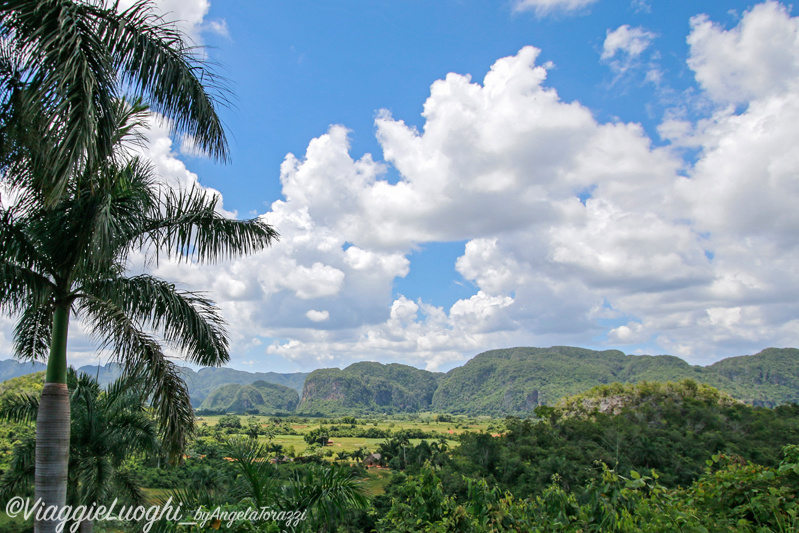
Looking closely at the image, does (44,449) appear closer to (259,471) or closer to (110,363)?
(110,363)

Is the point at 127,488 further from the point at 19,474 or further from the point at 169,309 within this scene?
the point at 169,309

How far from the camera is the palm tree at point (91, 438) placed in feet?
34.3

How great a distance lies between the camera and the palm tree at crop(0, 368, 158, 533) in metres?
10.5

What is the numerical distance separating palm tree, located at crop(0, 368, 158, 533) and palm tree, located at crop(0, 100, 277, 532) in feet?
14.0

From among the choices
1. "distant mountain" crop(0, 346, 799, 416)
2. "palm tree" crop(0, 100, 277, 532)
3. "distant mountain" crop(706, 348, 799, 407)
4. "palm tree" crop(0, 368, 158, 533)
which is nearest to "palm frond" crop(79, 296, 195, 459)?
"palm tree" crop(0, 100, 277, 532)

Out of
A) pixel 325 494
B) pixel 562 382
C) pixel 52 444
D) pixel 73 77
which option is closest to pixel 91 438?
pixel 52 444

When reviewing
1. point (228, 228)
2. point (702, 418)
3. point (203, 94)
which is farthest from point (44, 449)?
point (702, 418)

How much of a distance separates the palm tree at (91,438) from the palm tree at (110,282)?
4259 millimetres

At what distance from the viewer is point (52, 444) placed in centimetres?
527

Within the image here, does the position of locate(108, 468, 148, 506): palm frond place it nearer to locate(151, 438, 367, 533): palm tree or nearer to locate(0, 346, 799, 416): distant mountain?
locate(151, 438, 367, 533): palm tree

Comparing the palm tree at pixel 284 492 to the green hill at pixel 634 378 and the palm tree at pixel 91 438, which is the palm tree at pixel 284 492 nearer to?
the palm tree at pixel 91 438

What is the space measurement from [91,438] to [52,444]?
655 centimetres

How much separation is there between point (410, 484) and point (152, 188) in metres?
5.14

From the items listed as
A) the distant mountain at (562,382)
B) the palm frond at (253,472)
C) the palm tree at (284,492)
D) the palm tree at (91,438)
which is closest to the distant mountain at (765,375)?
the distant mountain at (562,382)
